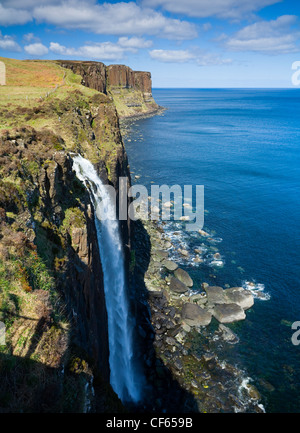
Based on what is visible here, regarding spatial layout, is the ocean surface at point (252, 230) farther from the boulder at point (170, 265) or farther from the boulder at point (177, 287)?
the boulder at point (177, 287)

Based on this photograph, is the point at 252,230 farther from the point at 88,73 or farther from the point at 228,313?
the point at 88,73

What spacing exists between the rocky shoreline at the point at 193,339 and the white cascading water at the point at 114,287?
210cm

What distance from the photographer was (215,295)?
32.0m

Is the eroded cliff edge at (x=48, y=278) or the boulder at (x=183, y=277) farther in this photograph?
the boulder at (x=183, y=277)

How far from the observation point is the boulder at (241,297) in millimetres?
31000

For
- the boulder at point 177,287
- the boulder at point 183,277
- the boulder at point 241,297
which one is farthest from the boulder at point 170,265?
the boulder at point 241,297

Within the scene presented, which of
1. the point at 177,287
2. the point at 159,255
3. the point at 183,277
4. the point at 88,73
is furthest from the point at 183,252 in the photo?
the point at 88,73

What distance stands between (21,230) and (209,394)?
20850mm

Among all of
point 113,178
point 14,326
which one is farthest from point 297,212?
point 14,326

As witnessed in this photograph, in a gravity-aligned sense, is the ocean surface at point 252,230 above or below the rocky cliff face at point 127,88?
below

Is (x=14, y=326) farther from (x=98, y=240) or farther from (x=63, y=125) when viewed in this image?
(x=63, y=125)

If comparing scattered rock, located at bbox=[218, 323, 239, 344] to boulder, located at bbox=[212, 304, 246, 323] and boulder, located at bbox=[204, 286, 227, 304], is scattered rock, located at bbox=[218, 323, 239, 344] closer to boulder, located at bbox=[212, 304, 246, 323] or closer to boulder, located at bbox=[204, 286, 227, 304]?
boulder, located at bbox=[212, 304, 246, 323]

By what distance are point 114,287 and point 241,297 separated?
15.9 metres

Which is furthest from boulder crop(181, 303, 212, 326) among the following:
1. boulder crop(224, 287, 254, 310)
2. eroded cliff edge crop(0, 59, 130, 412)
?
eroded cliff edge crop(0, 59, 130, 412)
